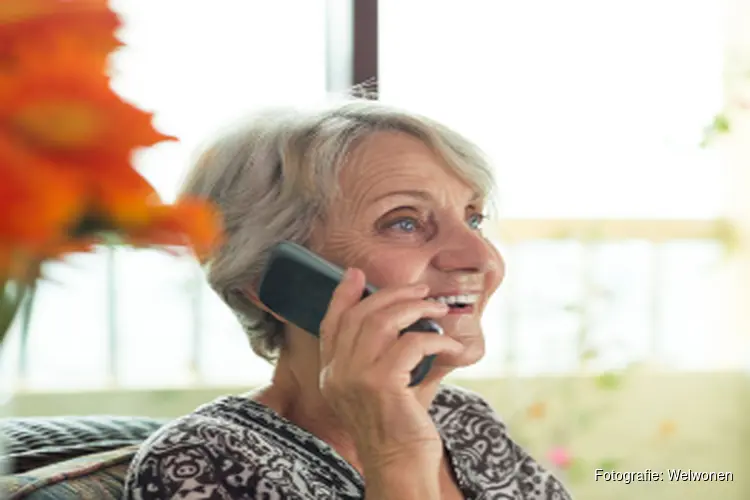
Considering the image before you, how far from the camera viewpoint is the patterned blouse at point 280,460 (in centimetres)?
98

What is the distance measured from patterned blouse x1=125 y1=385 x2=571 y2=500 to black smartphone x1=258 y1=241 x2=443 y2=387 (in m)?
0.14

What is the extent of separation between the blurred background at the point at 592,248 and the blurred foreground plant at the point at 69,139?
245 cm

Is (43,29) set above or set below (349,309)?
above

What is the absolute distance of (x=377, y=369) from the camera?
0.94 meters

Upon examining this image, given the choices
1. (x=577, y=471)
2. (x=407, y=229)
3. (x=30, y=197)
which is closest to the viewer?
(x=30, y=197)

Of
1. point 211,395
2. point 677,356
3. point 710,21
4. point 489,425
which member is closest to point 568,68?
point 710,21

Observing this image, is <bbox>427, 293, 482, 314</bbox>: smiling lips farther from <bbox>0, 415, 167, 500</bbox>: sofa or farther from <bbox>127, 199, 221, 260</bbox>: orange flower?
<bbox>127, 199, 221, 260</bbox>: orange flower

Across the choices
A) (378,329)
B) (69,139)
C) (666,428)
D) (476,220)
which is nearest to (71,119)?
→ (69,139)

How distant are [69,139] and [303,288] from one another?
821 mm

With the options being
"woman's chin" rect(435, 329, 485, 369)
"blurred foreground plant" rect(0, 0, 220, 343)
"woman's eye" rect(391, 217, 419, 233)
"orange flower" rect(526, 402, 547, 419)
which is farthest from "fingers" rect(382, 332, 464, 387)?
"orange flower" rect(526, 402, 547, 419)

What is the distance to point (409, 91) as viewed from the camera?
8.90 feet

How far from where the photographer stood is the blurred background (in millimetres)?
2707

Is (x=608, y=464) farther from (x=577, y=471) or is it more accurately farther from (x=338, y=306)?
(x=338, y=306)

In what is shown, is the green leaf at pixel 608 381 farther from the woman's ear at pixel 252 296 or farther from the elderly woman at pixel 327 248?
the woman's ear at pixel 252 296
